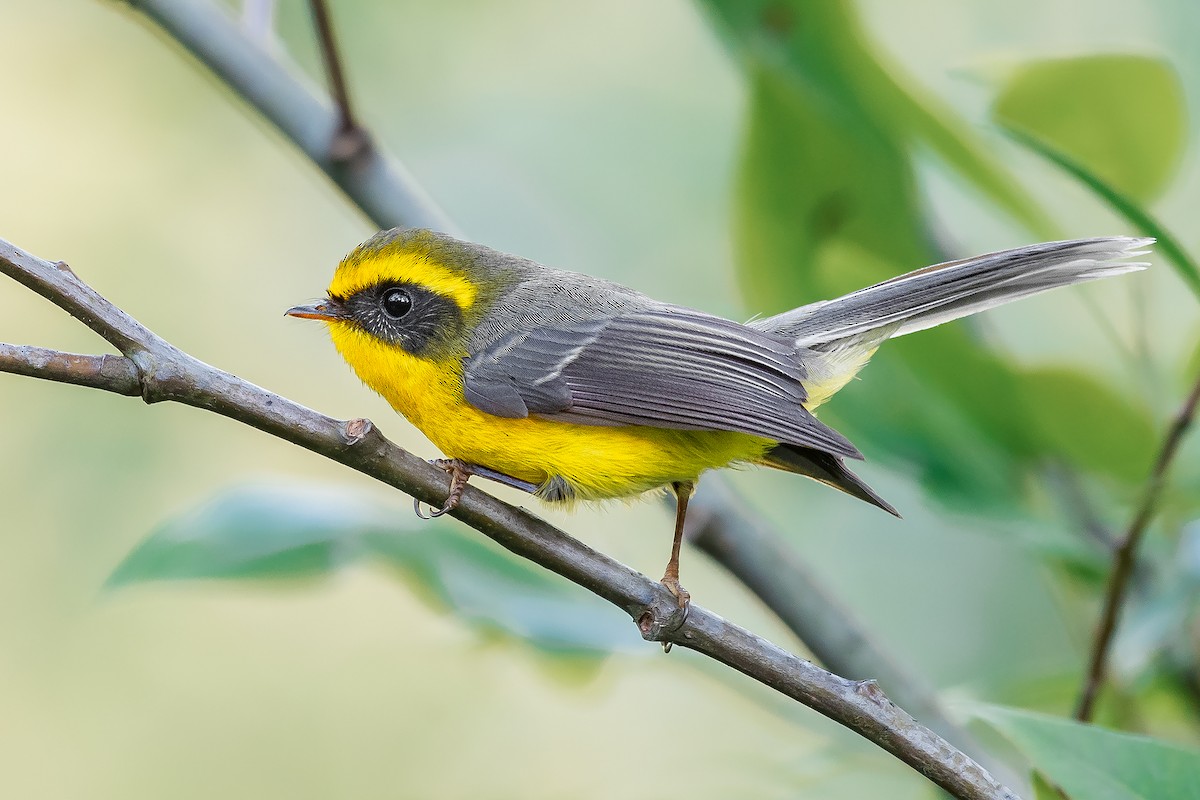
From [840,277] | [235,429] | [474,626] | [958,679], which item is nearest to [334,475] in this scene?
[235,429]

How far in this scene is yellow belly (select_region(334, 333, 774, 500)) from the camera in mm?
2709

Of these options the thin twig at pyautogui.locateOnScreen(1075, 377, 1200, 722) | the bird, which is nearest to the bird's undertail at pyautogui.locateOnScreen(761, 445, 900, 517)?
the bird

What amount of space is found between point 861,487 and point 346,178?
1.30 meters

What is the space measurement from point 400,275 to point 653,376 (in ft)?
2.14

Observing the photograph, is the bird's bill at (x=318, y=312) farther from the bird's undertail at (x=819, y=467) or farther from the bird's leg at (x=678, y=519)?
the bird's undertail at (x=819, y=467)

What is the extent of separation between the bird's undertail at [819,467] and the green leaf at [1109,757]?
2.92 feet

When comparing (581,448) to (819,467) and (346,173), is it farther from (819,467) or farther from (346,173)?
(346,173)

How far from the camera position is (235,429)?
6.41m

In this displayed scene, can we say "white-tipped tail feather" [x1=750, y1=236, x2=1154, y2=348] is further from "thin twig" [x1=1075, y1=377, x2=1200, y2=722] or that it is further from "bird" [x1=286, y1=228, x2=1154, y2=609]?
"thin twig" [x1=1075, y1=377, x2=1200, y2=722]

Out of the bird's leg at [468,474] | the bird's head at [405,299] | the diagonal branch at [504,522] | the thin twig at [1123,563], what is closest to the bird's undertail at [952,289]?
the thin twig at [1123,563]

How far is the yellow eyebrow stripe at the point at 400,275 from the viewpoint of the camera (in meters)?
2.92

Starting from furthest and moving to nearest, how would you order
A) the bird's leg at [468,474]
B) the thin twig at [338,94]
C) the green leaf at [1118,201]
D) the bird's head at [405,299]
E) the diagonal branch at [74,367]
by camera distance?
1. the bird's head at [405,299]
2. the bird's leg at [468,474]
3. the thin twig at [338,94]
4. the green leaf at [1118,201]
5. the diagonal branch at [74,367]

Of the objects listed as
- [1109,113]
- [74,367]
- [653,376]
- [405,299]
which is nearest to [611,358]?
[653,376]

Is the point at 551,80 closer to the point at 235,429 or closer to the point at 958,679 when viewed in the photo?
the point at 235,429
